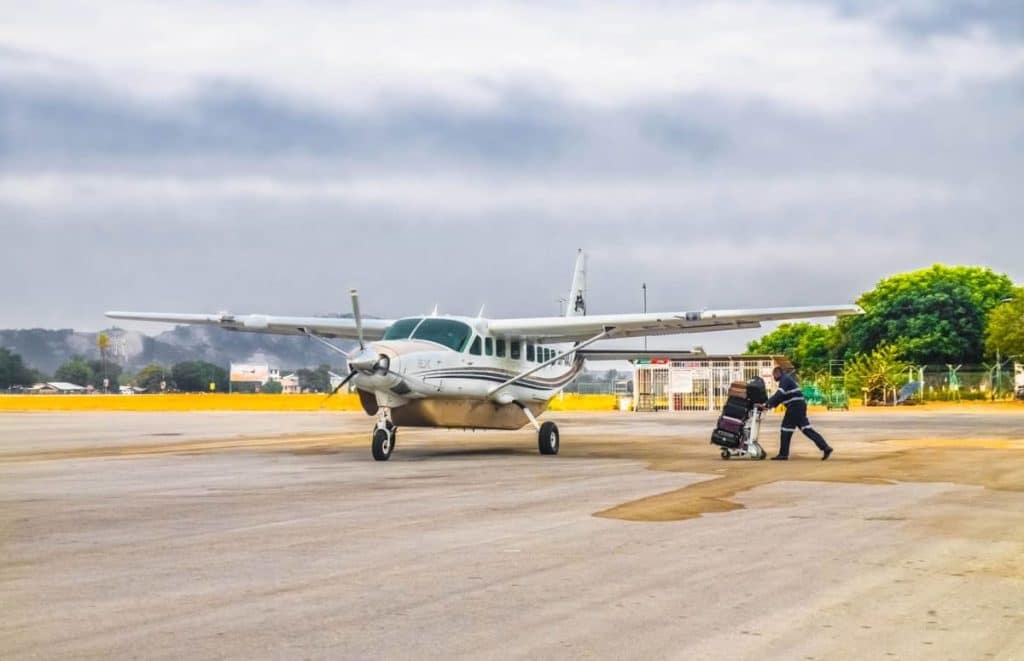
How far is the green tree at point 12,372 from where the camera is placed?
7574 inches

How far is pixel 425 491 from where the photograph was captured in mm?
15133

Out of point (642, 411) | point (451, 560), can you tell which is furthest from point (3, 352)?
point (451, 560)

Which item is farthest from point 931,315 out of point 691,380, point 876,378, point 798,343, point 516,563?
point 516,563

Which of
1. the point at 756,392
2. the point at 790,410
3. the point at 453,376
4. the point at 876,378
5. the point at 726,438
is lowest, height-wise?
the point at 726,438

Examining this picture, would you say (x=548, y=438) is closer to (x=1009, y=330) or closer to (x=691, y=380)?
(x=691, y=380)

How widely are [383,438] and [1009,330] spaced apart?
59431 millimetres

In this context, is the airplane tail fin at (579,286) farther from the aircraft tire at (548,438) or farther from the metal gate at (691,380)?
the metal gate at (691,380)

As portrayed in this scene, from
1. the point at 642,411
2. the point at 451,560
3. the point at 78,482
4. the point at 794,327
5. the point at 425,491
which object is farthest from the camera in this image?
the point at 794,327

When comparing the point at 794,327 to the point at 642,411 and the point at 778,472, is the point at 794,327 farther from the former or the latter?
the point at 778,472

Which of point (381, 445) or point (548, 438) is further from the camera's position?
point (548, 438)

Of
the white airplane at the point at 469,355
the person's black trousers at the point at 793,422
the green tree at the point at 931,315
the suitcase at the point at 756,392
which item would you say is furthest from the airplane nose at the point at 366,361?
the green tree at the point at 931,315

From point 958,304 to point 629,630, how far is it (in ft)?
309

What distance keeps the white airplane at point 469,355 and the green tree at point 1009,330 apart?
47156 millimetres

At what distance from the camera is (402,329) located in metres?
24.0
